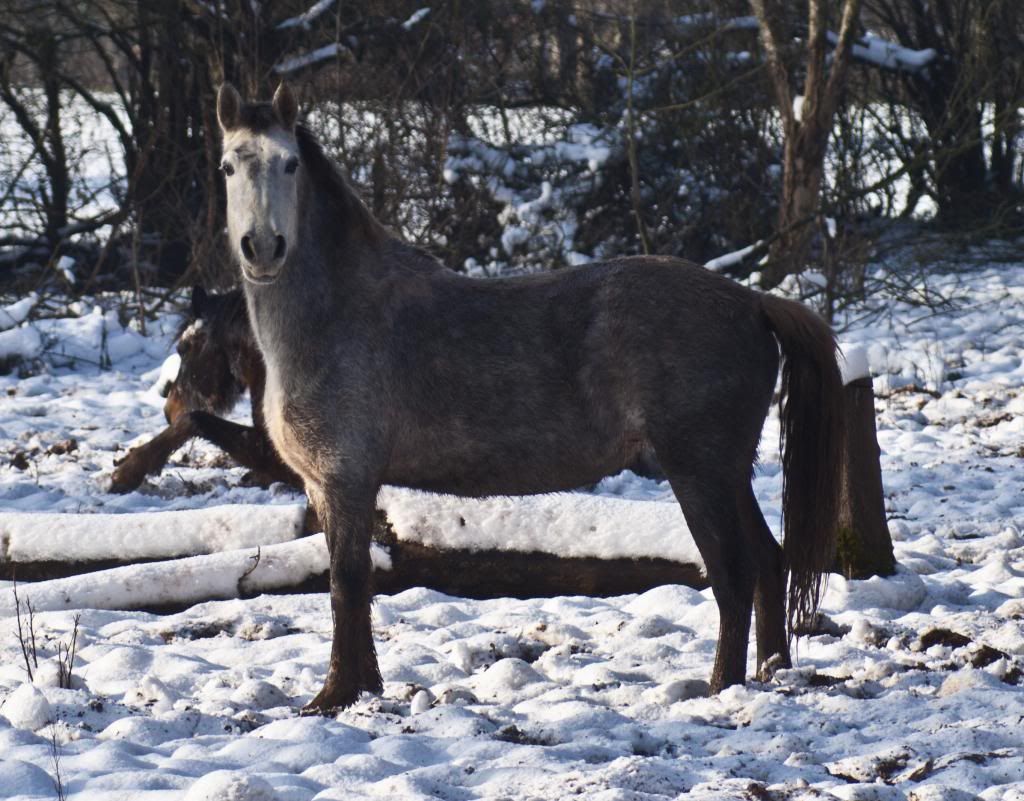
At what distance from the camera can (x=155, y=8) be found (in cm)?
1205

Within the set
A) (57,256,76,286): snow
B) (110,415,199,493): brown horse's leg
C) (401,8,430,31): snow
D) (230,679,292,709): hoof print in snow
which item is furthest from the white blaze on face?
(57,256,76,286): snow

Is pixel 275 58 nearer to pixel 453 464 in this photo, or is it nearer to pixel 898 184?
pixel 898 184

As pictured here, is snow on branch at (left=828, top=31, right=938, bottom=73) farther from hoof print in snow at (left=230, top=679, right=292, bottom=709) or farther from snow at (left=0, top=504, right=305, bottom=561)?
hoof print in snow at (left=230, top=679, right=292, bottom=709)

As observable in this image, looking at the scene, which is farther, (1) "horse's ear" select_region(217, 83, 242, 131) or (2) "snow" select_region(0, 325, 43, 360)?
(2) "snow" select_region(0, 325, 43, 360)

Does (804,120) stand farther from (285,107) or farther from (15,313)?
(285,107)

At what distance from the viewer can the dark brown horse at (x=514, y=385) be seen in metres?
3.93

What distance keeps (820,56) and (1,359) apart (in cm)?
734

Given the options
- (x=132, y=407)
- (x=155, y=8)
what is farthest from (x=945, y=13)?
(x=132, y=407)

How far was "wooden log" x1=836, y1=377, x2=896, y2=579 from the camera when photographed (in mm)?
4914

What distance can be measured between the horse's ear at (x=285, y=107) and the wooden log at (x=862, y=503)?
7.81ft

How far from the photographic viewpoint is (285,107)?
13.2 feet

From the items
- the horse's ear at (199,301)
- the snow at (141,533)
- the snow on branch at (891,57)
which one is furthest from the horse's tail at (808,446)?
the snow on branch at (891,57)

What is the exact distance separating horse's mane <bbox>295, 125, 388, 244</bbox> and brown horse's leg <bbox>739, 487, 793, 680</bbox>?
5.14 ft

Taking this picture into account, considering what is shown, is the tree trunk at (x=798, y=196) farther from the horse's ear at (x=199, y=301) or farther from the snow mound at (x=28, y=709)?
the snow mound at (x=28, y=709)
